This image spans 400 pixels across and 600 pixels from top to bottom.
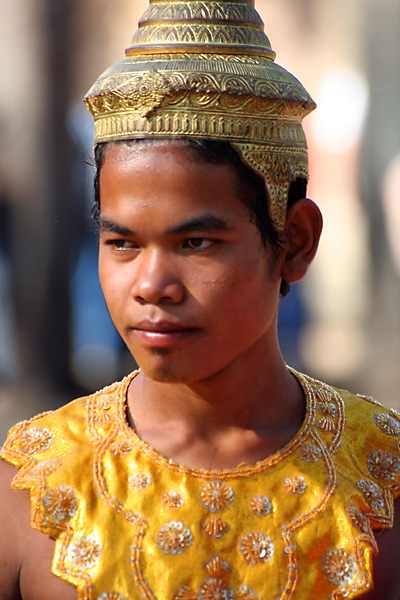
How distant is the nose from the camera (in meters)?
2.04

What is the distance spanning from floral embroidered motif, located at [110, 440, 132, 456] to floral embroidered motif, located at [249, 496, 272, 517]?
1.14 feet

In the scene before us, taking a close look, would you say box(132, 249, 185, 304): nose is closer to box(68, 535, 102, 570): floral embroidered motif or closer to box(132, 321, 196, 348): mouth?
box(132, 321, 196, 348): mouth

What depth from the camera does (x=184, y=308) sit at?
6.80 feet

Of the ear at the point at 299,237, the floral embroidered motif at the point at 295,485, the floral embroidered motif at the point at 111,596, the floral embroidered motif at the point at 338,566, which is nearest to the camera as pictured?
the floral embroidered motif at the point at 111,596

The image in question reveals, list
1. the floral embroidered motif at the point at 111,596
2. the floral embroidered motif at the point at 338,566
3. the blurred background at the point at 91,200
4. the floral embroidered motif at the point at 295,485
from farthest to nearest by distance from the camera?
the blurred background at the point at 91,200, the floral embroidered motif at the point at 295,485, the floral embroidered motif at the point at 338,566, the floral embroidered motif at the point at 111,596

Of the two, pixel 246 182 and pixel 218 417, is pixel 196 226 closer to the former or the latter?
pixel 246 182

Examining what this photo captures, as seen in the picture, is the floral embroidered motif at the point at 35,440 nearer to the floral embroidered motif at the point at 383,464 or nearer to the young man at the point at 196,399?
the young man at the point at 196,399

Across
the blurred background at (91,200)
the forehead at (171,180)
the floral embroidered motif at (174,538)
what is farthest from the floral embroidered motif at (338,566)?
the blurred background at (91,200)

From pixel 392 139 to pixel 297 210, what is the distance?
6185 mm

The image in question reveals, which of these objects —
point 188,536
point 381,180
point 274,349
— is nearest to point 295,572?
point 188,536

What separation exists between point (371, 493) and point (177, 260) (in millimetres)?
823

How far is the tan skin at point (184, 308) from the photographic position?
6.78 ft

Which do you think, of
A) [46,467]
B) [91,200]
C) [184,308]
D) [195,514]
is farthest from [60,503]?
[91,200]

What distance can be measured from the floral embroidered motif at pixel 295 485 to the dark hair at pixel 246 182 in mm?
593
